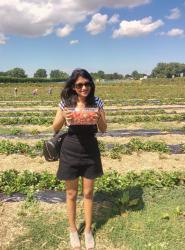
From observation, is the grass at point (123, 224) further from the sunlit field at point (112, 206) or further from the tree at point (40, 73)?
the tree at point (40, 73)

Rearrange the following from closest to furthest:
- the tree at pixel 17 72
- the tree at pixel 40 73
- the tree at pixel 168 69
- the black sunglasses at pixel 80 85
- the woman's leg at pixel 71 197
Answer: the black sunglasses at pixel 80 85 → the woman's leg at pixel 71 197 → the tree at pixel 17 72 → the tree at pixel 40 73 → the tree at pixel 168 69

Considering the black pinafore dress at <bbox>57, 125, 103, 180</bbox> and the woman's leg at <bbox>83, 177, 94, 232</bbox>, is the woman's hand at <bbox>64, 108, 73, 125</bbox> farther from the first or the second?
the woman's leg at <bbox>83, 177, 94, 232</bbox>

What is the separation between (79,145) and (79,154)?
12 cm

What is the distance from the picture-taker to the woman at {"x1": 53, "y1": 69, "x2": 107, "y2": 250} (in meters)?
5.37

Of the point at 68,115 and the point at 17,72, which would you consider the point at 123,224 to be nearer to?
the point at 68,115

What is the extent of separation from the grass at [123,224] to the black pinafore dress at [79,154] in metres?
1.00

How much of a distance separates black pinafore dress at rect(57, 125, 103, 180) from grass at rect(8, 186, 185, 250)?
3.29 feet

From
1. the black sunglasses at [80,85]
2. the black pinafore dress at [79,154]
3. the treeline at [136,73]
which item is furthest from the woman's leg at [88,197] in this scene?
the treeline at [136,73]

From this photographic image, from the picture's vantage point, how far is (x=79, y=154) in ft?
18.3

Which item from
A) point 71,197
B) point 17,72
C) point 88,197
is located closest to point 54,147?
point 71,197

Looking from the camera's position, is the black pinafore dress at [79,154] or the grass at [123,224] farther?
the grass at [123,224]

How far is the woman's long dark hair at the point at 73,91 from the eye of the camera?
5.34 meters

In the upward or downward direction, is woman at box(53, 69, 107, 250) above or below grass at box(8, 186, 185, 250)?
above

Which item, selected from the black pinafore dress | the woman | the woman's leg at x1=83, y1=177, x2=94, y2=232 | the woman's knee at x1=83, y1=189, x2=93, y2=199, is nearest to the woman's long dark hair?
the woman
